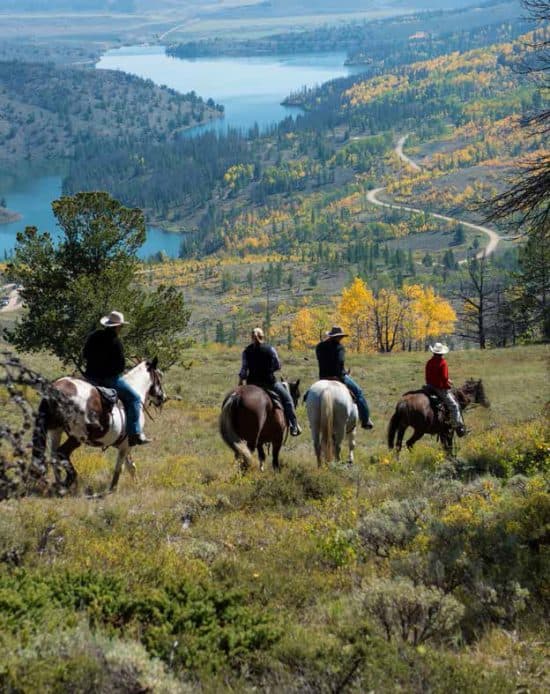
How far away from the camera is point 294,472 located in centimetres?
1325

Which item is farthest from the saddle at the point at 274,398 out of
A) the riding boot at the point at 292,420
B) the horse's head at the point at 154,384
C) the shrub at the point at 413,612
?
the shrub at the point at 413,612

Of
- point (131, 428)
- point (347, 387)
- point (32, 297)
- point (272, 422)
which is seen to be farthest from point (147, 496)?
point (32, 297)

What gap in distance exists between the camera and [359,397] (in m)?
17.8

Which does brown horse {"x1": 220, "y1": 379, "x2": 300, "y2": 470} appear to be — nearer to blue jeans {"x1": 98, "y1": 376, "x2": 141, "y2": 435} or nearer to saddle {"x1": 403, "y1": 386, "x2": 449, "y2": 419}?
blue jeans {"x1": 98, "y1": 376, "x2": 141, "y2": 435}

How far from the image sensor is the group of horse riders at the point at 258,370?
13891 millimetres

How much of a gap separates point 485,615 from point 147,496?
656 cm

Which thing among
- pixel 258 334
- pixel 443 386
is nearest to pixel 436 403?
pixel 443 386

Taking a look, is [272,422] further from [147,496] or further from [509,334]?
[509,334]

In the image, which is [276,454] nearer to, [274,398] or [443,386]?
[274,398]

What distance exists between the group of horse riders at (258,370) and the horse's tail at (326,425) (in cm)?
63

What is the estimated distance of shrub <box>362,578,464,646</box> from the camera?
7.40 metres

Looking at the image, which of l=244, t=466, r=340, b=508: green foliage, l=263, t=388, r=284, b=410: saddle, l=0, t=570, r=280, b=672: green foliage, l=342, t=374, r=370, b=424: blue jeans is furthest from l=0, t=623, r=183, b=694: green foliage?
l=342, t=374, r=370, b=424: blue jeans

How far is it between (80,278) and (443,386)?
50.5ft

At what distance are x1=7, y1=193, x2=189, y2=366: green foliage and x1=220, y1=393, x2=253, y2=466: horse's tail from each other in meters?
14.4
